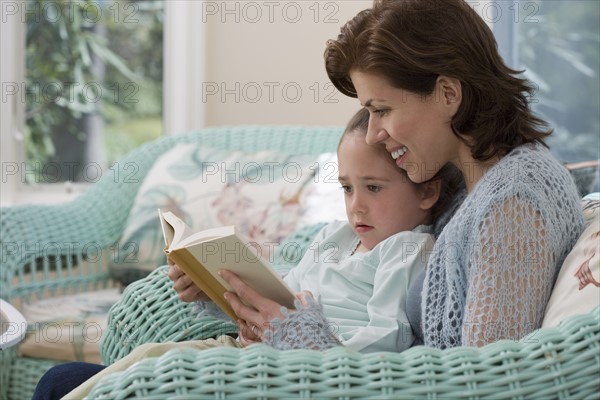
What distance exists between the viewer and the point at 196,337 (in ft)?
5.61

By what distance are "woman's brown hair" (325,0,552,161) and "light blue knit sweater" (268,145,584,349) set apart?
58mm

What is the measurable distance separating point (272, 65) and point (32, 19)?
2.93 ft

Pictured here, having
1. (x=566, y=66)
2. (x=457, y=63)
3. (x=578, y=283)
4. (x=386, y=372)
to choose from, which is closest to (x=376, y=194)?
(x=457, y=63)


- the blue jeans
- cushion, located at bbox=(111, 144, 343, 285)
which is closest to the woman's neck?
the blue jeans

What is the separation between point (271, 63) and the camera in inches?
123

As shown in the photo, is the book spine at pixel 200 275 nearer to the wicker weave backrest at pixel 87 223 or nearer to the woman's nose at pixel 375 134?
the woman's nose at pixel 375 134

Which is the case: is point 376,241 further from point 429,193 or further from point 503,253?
point 503,253

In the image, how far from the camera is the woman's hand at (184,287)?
64.4 inches

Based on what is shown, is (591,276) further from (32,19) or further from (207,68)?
(32,19)

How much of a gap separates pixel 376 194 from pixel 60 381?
0.63 meters

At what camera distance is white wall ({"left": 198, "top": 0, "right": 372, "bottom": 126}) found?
3.06 meters

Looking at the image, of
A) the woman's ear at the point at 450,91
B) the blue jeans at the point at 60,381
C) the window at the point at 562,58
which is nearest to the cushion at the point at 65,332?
the blue jeans at the point at 60,381

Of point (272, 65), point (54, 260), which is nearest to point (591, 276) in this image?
point (54, 260)

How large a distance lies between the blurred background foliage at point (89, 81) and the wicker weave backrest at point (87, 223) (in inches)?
24.2
